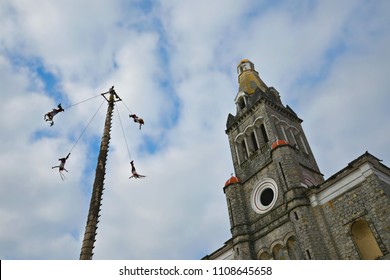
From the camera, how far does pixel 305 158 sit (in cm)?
2927

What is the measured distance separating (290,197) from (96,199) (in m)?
14.7

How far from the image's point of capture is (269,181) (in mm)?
26297

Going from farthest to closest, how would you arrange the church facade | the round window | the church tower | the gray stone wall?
the round window, the church tower, the church facade, the gray stone wall

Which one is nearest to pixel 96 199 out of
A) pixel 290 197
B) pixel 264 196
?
pixel 290 197

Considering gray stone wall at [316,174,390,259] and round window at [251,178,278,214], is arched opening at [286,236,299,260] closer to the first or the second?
gray stone wall at [316,174,390,259]

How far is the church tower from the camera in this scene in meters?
21.8

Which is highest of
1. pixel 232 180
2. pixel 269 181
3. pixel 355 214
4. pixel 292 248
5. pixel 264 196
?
pixel 232 180

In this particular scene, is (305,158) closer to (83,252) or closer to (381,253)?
(381,253)

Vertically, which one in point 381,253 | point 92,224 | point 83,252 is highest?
point 381,253

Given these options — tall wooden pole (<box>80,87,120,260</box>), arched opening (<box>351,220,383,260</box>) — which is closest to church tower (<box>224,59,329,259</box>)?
arched opening (<box>351,220,383,260</box>)

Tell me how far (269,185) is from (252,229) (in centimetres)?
360

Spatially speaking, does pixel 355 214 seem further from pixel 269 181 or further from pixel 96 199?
pixel 96 199

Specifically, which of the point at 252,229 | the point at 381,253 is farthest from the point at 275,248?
the point at 381,253

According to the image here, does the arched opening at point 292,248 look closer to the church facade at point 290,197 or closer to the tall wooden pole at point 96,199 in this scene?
the church facade at point 290,197
